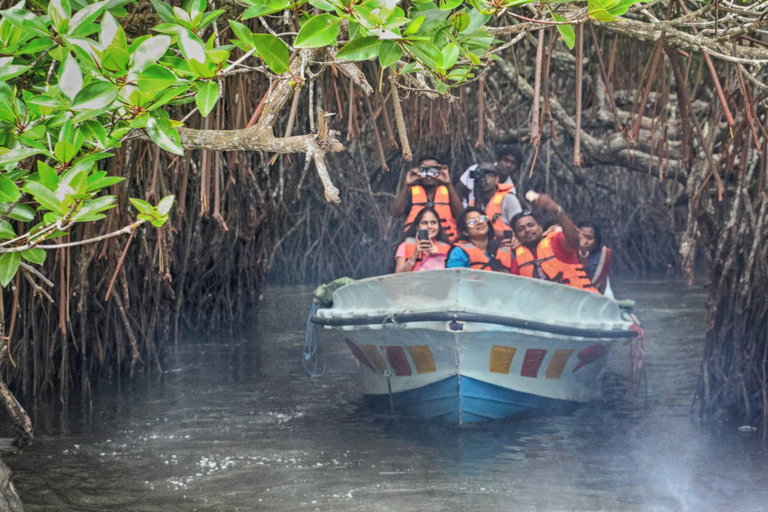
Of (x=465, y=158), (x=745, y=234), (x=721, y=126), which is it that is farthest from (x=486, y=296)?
(x=465, y=158)

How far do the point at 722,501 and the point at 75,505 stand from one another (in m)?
2.90

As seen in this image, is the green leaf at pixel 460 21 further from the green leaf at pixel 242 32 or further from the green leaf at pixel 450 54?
the green leaf at pixel 242 32

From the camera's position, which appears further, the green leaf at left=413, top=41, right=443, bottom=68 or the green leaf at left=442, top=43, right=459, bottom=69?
the green leaf at left=442, top=43, right=459, bottom=69

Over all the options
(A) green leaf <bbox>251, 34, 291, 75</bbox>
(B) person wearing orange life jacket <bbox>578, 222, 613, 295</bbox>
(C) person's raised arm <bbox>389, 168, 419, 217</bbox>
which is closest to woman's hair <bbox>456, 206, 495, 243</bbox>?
(C) person's raised arm <bbox>389, 168, 419, 217</bbox>

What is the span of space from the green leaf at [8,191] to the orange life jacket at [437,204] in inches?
168

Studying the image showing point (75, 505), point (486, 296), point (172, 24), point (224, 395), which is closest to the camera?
point (172, 24)

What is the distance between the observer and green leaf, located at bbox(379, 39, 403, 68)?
1924mm

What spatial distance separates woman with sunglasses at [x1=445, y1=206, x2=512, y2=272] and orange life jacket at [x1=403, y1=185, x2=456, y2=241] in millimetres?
109

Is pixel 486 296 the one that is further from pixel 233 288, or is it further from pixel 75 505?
pixel 233 288

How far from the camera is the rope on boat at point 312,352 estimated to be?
6242 millimetres

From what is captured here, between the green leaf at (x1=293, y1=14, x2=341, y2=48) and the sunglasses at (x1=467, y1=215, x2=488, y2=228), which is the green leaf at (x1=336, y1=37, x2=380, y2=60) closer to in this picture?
the green leaf at (x1=293, y1=14, x2=341, y2=48)

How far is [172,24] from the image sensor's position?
2150 mm

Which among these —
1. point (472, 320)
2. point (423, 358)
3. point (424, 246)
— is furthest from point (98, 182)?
point (424, 246)

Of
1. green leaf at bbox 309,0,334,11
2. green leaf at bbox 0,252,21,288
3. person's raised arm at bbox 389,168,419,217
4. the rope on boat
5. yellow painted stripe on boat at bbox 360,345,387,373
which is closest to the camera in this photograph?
green leaf at bbox 309,0,334,11
